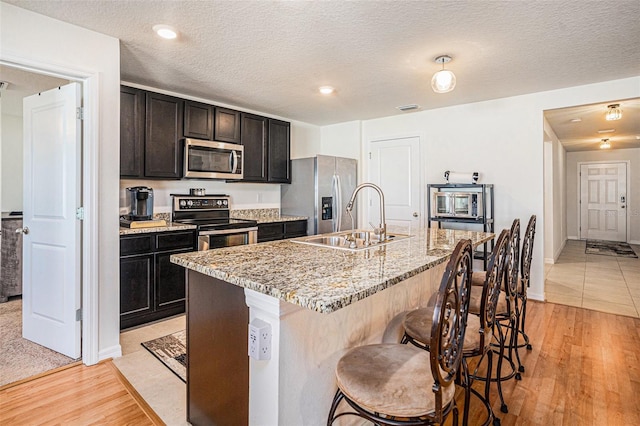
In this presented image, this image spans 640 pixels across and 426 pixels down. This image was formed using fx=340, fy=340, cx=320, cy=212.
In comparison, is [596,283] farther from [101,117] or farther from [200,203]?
[101,117]

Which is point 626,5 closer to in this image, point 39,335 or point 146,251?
point 146,251

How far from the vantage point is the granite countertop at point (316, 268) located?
1.08 metres

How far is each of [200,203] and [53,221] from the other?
1.62 metres

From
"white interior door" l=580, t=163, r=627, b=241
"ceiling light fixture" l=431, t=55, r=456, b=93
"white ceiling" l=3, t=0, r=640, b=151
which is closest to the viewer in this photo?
"white ceiling" l=3, t=0, r=640, b=151

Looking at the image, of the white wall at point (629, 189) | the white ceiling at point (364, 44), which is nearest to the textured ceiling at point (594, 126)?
the white wall at point (629, 189)

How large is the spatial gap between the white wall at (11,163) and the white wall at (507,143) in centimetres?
548

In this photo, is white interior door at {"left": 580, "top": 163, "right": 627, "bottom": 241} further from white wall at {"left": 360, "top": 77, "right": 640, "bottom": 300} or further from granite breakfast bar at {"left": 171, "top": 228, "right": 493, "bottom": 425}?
granite breakfast bar at {"left": 171, "top": 228, "right": 493, "bottom": 425}

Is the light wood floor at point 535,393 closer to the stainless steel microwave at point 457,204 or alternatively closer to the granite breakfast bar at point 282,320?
the granite breakfast bar at point 282,320

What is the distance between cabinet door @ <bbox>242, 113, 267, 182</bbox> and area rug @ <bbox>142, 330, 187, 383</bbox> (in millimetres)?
2150

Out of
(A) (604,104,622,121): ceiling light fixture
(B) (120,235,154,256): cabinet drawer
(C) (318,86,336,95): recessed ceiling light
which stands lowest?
(B) (120,235,154,256): cabinet drawer

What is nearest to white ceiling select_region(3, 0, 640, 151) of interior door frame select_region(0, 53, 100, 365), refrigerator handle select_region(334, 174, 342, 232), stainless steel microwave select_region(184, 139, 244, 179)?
interior door frame select_region(0, 53, 100, 365)

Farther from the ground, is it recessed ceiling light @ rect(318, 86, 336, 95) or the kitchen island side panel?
recessed ceiling light @ rect(318, 86, 336, 95)

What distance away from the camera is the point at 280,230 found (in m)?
4.45

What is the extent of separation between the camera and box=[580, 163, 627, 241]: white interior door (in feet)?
26.2
